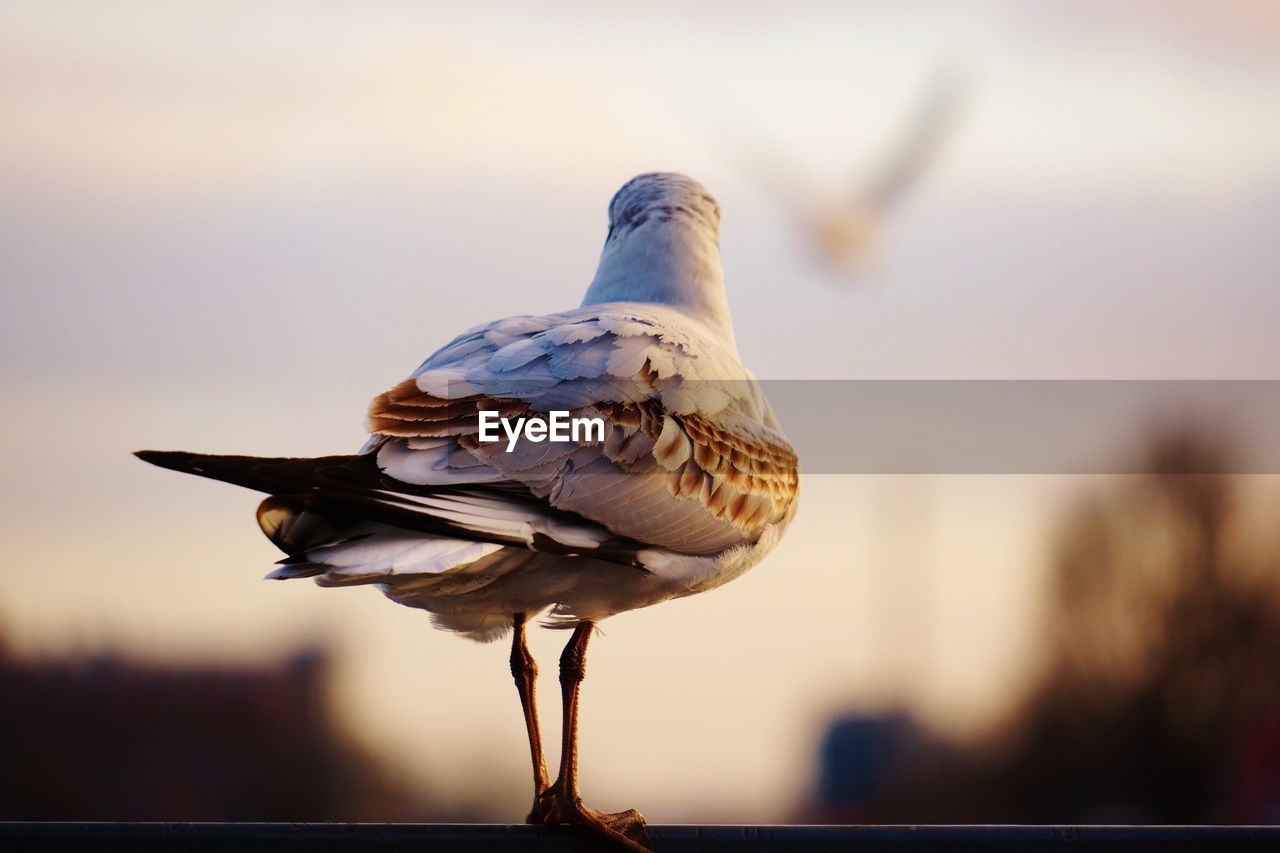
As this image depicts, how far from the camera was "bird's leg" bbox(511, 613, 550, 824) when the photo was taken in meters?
3.92

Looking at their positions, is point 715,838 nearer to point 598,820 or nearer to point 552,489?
point 598,820

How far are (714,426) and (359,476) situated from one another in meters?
1.16

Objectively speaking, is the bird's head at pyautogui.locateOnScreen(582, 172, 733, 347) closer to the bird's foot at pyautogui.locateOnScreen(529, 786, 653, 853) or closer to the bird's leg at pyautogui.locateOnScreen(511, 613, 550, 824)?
the bird's leg at pyautogui.locateOnScreen(511, 613, 550, 824)

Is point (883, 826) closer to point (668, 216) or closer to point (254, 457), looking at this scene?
point (254, 457)

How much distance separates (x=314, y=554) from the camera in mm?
3029

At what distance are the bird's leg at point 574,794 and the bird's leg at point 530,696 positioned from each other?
0.19 feet

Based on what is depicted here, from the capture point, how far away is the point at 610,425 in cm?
361

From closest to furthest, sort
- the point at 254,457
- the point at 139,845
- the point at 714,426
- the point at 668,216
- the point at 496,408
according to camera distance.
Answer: the point at 254,457 → the point at 139,845 → the point at 496,408 → the point at 714,426 → the point at 668,216

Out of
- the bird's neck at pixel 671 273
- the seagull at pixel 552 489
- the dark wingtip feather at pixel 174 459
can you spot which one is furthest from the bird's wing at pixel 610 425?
the dark wingtip feather at pixel 174 459

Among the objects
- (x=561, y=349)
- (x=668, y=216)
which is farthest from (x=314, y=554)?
(x=668, y=216)

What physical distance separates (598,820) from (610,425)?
95 centimetres

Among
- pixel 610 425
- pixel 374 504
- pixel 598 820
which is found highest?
pixel 610 425

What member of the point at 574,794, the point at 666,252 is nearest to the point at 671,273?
the point at 666,252

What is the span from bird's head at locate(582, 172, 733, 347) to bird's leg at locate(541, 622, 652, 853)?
3.62 ft
